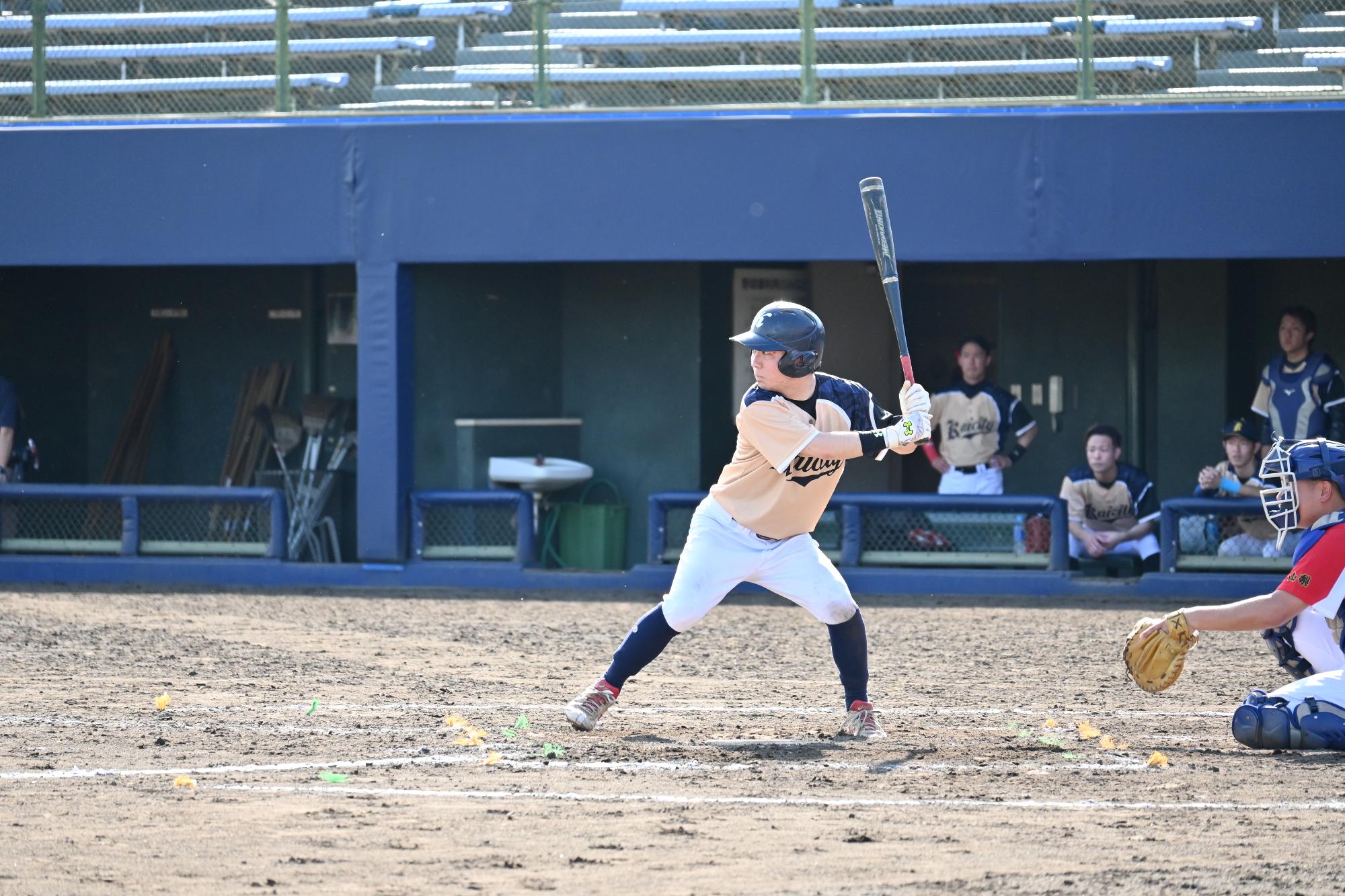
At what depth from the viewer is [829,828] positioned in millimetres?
4742

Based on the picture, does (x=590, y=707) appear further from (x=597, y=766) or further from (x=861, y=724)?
(x=861, y=724)

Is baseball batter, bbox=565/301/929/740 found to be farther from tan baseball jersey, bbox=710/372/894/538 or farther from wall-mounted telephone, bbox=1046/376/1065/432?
wall-mounted telephone, bbox=1046/376/1065/432

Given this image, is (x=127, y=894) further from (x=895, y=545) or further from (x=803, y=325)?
(x=895, y=545)

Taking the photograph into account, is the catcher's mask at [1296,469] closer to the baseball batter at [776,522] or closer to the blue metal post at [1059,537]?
the baseball batter at [776,522]

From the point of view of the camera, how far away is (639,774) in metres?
5.54

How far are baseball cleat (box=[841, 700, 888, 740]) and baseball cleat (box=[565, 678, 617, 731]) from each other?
2.88ft

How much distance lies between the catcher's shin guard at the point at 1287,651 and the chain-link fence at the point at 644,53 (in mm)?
6181

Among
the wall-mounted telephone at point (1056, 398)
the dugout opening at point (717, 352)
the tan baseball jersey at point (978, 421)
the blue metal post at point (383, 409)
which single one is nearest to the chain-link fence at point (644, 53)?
the blue metal post at point (383, 409)

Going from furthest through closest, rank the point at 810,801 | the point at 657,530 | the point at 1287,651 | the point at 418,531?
1. the point at 418,531
2. the point at 657,530
3. the point at 1287,651
4. the point at 810,801

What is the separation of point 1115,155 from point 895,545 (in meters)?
2.98

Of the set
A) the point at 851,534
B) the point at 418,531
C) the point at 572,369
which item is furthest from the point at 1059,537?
the point at 418,531

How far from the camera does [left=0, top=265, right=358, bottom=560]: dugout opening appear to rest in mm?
14219

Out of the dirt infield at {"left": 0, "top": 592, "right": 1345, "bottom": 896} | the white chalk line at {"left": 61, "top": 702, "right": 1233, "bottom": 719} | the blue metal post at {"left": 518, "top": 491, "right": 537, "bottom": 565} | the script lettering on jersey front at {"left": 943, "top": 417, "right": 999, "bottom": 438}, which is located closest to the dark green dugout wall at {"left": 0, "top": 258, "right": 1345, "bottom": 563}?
the blue metal post at {"left": 518, "top": 491, "right": 537, "bottom": 565}

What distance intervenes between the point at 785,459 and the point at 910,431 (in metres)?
0.45
